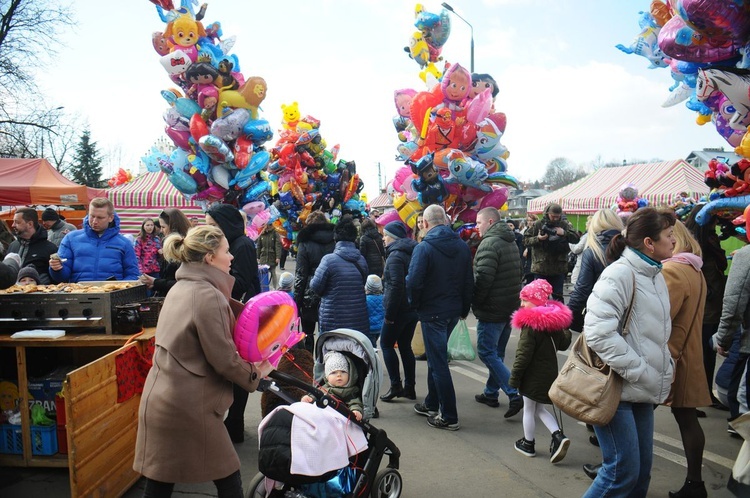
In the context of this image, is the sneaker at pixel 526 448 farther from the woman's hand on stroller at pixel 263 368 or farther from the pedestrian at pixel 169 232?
the pedestrian at pixel 169 232

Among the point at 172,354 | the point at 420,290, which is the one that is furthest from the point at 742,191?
the point at 172,354

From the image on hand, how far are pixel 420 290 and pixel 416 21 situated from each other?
715 cm

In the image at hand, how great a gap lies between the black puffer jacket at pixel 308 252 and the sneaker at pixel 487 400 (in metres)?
2.22

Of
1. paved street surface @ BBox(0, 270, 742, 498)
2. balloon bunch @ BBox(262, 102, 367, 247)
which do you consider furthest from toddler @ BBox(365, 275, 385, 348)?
balloon bunch @ BBox(262, 102, 367, 247)

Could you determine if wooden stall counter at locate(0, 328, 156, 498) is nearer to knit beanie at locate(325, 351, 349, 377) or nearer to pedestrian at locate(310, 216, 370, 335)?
knit beanie at locate(325, 351, 349, 377)

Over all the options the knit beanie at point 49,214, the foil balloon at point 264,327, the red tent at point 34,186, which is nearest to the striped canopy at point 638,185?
the knit beanie at point 49,214

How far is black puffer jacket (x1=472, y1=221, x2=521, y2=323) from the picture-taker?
5461mm

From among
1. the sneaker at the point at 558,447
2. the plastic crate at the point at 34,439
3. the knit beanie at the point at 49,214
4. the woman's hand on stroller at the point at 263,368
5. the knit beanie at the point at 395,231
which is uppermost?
the knit beanie at the point at 49,214

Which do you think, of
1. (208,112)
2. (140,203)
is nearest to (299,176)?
(140,203)

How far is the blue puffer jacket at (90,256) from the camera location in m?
5.07

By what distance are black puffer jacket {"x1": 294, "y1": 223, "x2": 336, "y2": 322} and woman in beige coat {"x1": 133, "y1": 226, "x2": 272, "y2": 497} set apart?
3.41 metres

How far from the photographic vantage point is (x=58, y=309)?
3.70m

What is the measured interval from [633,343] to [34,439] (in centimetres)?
418

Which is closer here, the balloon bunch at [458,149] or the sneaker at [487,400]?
the sneaker at [487,400]
